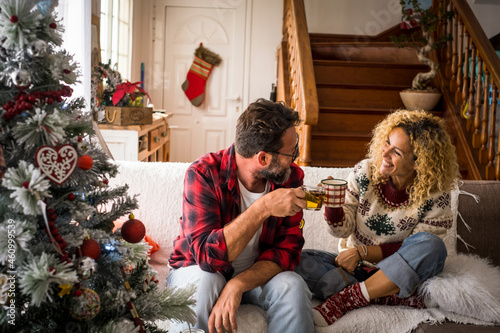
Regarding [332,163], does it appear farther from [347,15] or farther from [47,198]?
[47,198]

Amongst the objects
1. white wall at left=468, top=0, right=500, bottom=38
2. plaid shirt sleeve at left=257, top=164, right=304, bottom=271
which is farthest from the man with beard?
white wall at left=468, top=0, right=500, bottom=38

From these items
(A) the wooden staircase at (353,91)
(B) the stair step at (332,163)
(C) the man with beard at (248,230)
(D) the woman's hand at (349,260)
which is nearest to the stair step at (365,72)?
(A) the wooden staircase at (353,91)

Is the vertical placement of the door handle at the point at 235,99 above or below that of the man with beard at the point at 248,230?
above

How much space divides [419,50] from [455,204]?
2466mm

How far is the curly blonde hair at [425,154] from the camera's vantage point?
208 centimetres

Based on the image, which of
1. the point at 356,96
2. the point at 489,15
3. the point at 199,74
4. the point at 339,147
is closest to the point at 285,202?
the point at 339,147

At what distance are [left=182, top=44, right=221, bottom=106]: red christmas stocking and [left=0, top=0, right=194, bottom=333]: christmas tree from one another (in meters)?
5.16

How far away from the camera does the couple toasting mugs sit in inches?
67.4

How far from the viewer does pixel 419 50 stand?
4.52m

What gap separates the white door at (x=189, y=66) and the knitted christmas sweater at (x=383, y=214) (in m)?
4.39

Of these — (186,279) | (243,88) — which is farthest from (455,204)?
(243,88)

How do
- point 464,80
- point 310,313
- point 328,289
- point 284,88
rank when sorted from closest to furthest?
point 310,313, point 328,289, point 464,80, point 284,88

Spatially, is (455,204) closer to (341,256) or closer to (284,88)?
(341,256)

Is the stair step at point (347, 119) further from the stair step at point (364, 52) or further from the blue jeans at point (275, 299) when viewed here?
the blue jeans at point (275, 299)
